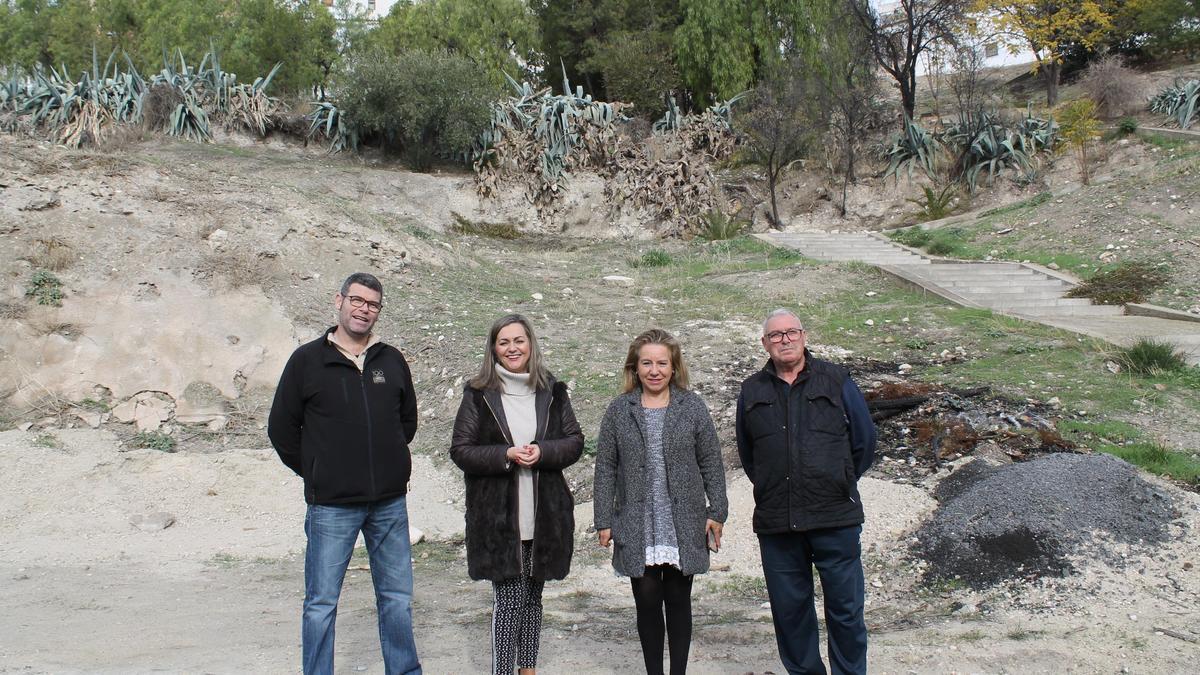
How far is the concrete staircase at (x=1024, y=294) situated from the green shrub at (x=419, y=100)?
8185 mm

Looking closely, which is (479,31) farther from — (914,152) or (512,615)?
(512,615)

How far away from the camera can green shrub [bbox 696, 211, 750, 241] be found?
1912 centimetres

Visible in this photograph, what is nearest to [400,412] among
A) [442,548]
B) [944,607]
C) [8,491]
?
[944,607]

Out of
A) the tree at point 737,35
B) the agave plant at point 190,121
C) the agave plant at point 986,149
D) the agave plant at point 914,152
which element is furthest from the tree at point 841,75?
the agave plant at point 190,121

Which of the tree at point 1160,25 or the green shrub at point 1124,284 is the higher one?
the tree at point 1160,25

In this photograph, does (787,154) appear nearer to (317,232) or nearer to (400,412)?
(317,232)

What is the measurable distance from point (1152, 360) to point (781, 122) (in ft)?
46.7

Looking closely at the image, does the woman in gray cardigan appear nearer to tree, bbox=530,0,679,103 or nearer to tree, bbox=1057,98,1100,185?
tree, bbox=1057,98,1100,185

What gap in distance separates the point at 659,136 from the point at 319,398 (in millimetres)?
20413

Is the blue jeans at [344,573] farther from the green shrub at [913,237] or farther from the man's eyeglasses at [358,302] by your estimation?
the green shrub at [913,237]

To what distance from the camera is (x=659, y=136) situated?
75.6 ft

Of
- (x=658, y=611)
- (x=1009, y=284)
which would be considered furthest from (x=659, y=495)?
(x=1009, y=284)

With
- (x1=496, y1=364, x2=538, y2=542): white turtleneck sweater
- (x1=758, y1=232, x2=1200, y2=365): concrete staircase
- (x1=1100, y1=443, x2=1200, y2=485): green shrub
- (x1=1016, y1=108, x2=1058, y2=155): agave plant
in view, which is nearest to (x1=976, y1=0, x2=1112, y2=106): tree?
(x1=1016, y1=108, x2=1058, y2=155): agave plant

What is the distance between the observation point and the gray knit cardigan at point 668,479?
11.3ft
